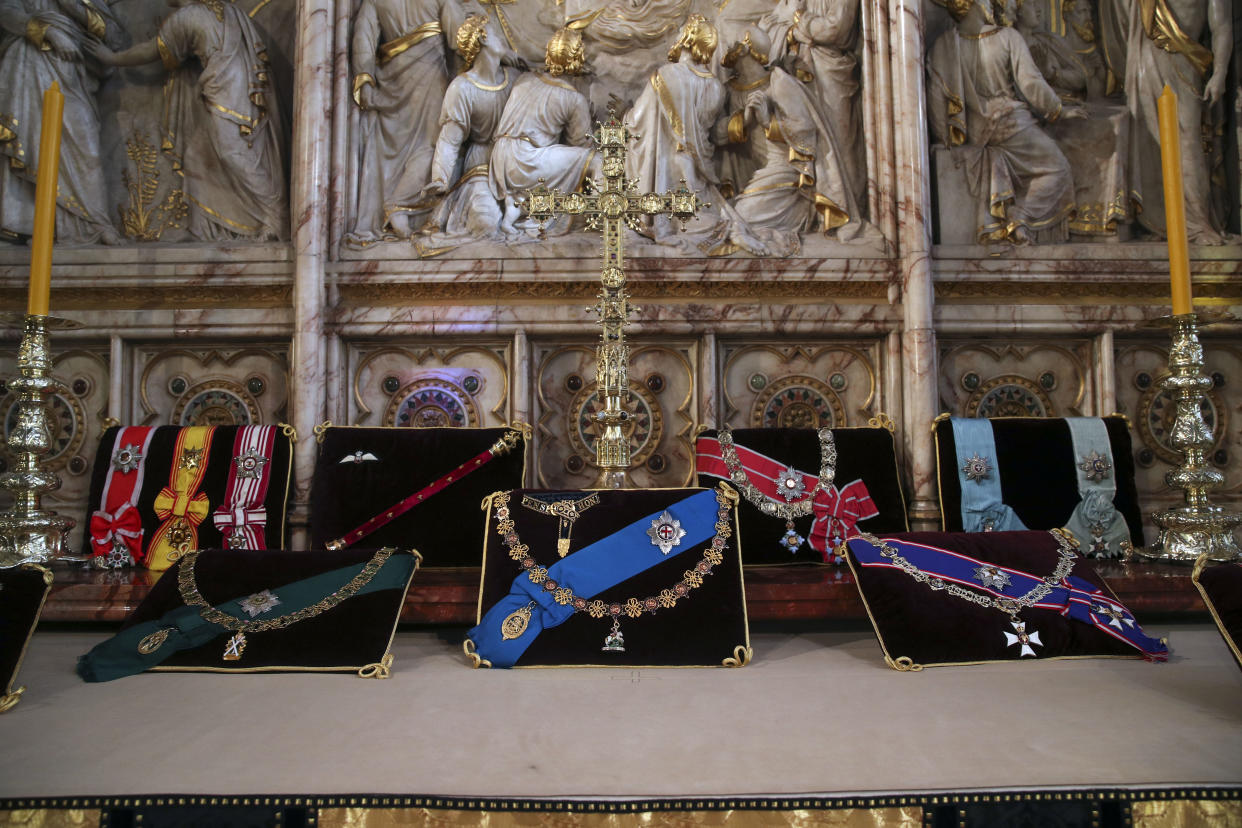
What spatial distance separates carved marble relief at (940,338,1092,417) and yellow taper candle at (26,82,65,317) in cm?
409

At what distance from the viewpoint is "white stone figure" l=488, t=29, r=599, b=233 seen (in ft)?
14.4

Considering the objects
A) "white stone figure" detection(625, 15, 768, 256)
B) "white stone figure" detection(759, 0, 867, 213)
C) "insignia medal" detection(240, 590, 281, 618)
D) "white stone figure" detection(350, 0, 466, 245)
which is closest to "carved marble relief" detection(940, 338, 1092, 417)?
"white stone figure" detection(759, 0, 867, 213)

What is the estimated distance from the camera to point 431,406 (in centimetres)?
420

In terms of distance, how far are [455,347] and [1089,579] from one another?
9.97 ft

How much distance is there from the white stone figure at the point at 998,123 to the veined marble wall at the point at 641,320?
0.63 ft

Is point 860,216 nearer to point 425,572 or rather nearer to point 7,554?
point 425,572

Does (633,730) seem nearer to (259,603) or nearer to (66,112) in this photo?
(259,603)

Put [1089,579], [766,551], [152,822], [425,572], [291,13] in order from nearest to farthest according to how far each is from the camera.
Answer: [152,822], [1089,579], [425,572], [766,551], [291,13]

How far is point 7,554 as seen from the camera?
9.80 ft

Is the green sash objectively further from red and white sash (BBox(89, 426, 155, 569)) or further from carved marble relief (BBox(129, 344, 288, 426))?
carved marble relief (BBox(129, 344, 288, 426))

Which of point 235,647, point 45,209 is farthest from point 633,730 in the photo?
point 45,209

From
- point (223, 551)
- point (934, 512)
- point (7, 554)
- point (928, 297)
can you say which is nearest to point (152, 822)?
point (223, 551)

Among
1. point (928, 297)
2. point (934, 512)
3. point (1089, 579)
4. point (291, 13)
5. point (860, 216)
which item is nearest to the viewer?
point (1089, 579)

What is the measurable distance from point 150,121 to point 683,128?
297 cm
